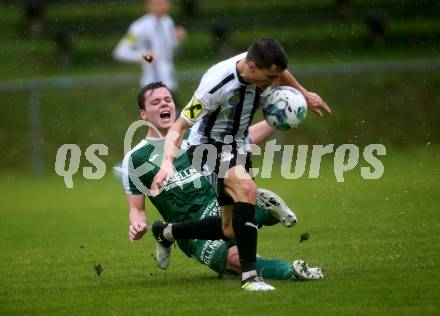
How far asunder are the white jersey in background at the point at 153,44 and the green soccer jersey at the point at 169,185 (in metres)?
7.57

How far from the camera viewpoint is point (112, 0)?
22.8 metres

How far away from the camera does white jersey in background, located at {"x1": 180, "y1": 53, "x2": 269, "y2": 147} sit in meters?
6.68

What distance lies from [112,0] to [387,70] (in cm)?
866

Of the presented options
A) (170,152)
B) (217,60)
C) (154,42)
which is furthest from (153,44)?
(170,152)

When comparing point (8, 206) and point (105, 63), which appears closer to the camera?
point (8, 206)

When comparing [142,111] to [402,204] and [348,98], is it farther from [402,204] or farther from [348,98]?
[348,98]

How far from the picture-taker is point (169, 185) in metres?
7.69

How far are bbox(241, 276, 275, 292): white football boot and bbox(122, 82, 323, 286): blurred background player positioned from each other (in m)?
0.40

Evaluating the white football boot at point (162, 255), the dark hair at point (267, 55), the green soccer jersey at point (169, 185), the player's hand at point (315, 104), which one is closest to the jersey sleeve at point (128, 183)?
the green soccer jersey at point (169, 185)

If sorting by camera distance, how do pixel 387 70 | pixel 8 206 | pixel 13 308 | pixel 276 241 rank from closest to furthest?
pixel 13 308 → pixel 276 241 → pixel 8 206 → pixel 387 70

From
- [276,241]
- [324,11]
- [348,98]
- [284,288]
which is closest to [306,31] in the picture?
[324,11]

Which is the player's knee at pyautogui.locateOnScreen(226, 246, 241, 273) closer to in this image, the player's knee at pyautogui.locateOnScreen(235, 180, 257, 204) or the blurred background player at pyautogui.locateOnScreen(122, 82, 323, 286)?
the blurred background player at pyautogui.locateOnScreen(122, 82, 323, 286)

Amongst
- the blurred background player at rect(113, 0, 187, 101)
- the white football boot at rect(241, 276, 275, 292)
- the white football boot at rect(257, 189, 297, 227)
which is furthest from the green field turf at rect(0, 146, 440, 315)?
the blurred background player at rect(113, 0, 187, 101)

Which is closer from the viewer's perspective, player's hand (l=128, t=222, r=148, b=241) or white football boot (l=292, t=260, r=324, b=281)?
white football boot (l=292, t=260, r=324, b=281)
